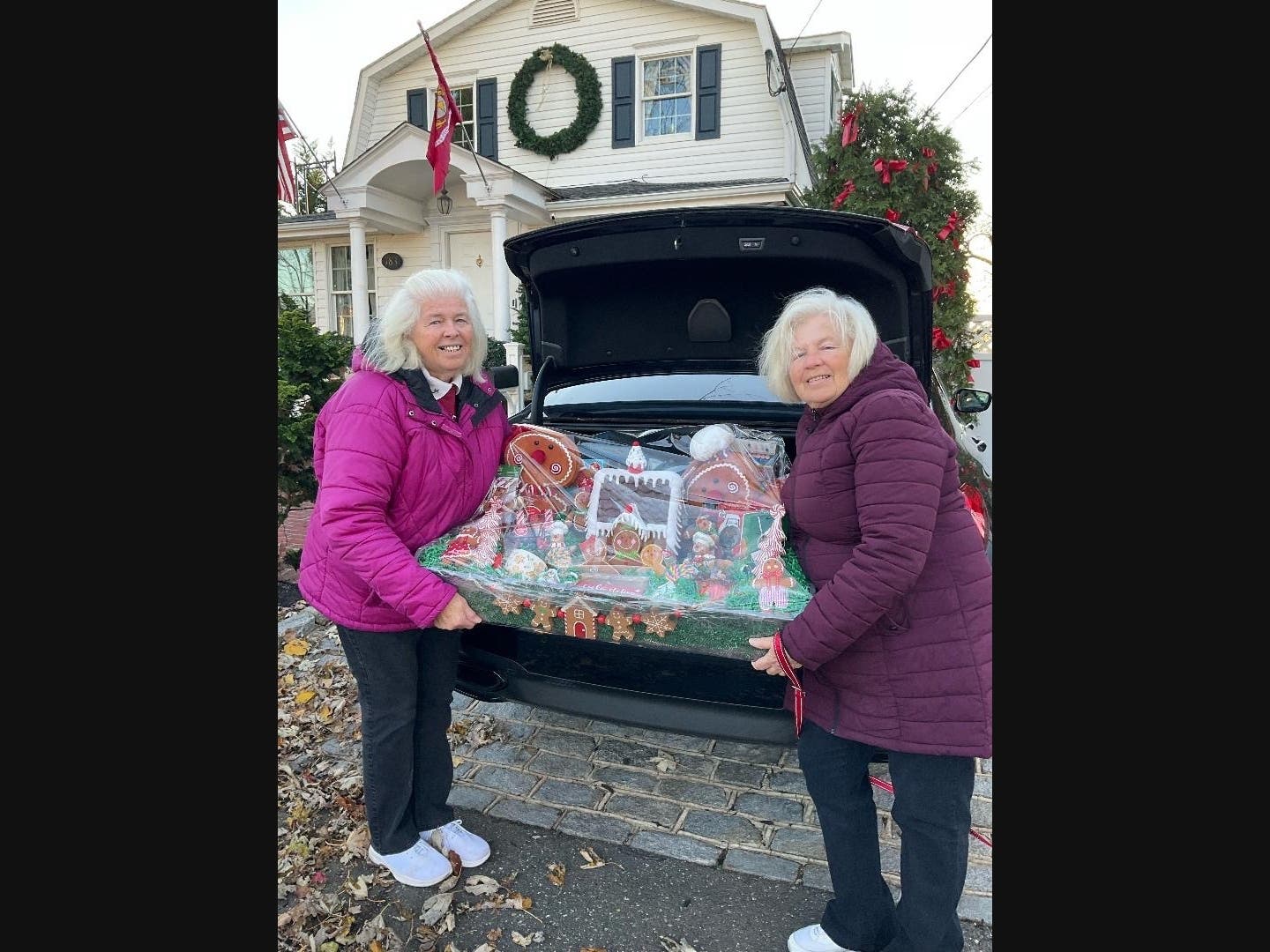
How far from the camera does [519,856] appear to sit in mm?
2686

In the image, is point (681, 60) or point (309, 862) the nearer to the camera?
point (309, 862)

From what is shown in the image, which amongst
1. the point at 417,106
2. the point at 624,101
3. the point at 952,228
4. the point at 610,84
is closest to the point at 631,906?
the point at 952,228

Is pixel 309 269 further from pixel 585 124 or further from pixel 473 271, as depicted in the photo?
pixel 585 124

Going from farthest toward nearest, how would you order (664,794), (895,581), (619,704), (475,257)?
(475,257)
(664,794)
(619,704)
(895,581)

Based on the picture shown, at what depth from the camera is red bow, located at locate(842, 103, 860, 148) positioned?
8.52 meters

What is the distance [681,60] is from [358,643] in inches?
545

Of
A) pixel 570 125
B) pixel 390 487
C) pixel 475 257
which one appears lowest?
pixel 390 487

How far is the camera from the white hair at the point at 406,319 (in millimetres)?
2229

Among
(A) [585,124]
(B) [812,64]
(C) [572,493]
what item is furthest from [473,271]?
(C) [572,493]

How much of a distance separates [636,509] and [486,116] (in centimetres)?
1442

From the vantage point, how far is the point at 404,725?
8.04 ft

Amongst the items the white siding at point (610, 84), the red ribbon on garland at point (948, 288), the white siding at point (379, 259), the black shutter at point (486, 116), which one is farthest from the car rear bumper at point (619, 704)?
the black shutter at point (486, 116)

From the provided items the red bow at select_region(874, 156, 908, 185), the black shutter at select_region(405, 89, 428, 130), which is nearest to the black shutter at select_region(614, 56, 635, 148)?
the black shutter at select_region(405, 89, 428, 130)

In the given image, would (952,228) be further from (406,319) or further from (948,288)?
(406,319)
